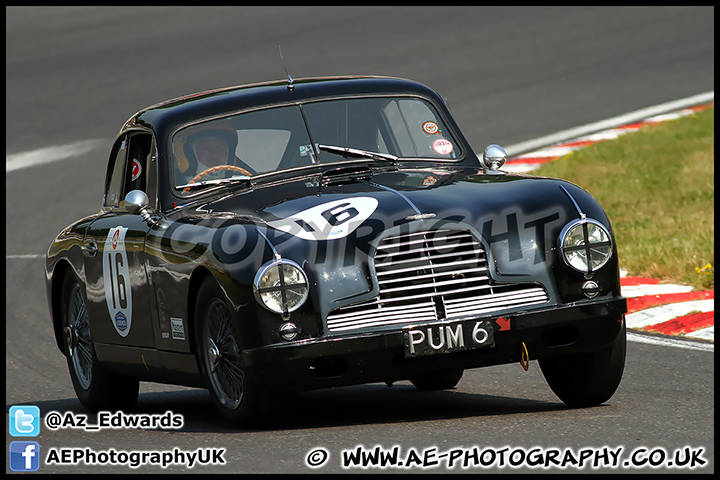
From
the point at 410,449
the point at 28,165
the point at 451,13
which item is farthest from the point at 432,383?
the point at 451,13

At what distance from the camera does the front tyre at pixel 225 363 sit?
5.94 m

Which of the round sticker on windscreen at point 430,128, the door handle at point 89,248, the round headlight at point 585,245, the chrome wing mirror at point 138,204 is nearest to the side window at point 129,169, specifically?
the chrome wing mirror at point 138,204

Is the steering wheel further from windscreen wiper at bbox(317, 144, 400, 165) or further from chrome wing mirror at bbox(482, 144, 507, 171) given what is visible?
chrome wing mirror at bbox(482, 144, 507, 171)

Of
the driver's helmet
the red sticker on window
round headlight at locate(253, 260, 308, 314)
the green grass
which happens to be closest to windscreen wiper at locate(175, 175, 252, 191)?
the driver's helmet

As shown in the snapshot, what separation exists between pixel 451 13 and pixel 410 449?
21.7 m

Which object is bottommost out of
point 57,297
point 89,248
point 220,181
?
point 57,297

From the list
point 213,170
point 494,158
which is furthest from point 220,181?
point 494,158

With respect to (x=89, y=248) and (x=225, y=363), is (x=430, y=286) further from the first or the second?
(x=89, y=248)

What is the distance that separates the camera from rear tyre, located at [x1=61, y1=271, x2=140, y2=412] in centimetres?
779

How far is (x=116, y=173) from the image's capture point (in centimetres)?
826

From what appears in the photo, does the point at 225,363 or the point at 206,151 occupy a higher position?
the point at 206,151

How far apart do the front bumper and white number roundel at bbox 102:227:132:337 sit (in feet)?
5.10

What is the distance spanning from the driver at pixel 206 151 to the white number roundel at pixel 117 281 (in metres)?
0.50

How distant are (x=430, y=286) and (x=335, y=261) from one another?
0.46m
